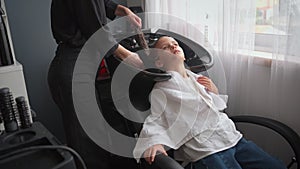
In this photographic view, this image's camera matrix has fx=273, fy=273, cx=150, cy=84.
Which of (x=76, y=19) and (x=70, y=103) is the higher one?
(x=76, y=19)

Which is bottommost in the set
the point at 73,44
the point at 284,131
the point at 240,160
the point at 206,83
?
the point at 240,160

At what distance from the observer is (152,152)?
39.8 inches

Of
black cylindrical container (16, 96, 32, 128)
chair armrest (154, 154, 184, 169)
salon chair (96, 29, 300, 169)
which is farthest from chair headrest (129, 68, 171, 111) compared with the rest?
black cylindrical container (16, 96, 32, 128)

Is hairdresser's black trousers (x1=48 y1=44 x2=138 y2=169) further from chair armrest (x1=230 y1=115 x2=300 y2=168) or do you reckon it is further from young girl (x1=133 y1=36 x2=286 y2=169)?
chair armrest (x1=230 y1=115 x2=300 y2=168)

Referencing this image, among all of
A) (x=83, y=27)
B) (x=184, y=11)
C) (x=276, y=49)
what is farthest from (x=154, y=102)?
(x=184, y=11)

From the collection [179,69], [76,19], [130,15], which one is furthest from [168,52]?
[76,19]

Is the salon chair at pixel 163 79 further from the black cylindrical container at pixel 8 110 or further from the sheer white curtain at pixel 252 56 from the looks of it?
the black cylindrical container at pixel 8 110

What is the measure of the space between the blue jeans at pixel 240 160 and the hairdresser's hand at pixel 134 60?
0.48m

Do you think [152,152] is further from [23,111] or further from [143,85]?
[23,111]

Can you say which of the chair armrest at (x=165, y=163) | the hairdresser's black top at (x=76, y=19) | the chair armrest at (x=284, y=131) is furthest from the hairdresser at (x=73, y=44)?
the chair armrest at (x=284, y=131)

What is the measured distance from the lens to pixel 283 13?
47.2 inches

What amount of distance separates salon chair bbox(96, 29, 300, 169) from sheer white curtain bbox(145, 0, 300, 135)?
15 centimetres

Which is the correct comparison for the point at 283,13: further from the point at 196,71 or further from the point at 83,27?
the point at 83,27

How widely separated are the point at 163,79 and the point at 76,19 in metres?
0.55
